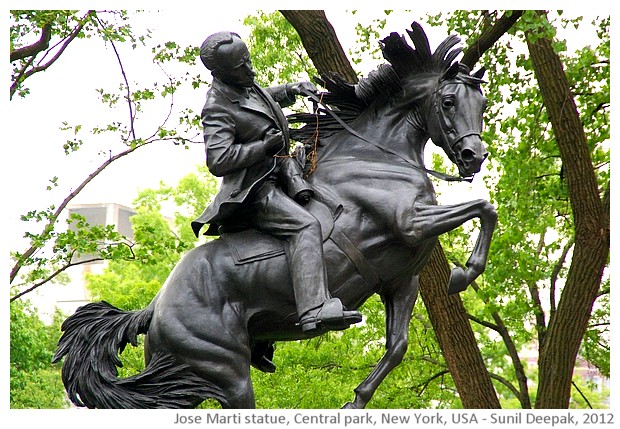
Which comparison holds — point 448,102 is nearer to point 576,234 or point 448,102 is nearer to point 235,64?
point 235,64

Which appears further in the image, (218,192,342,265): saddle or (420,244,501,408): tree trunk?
(420,244,501,408): tree trunk

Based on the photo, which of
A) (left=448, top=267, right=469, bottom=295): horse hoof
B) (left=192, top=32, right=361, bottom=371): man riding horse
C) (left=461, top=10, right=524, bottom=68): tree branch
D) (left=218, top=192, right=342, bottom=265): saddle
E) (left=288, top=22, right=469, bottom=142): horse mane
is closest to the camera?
(left=192, top=32, right=361, bottom=371): man riding horse

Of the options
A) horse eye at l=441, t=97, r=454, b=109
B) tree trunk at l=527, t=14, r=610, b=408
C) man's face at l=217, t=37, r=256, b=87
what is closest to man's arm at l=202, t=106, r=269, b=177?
man's face at l=217, t=37, r=256, b=87

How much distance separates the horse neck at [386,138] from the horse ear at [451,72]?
32 cm

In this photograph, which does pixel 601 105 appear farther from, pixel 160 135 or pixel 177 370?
pixel 177 370

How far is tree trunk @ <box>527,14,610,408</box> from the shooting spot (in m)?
10.4

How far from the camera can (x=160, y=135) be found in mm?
11742

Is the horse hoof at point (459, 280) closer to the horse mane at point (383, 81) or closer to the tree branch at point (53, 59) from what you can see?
the horse mane at point (383, 81)

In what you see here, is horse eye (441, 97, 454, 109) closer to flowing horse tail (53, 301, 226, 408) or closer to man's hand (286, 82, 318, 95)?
man's hand (286, 82, 318, 95)

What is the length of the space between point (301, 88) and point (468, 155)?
4.10 ft

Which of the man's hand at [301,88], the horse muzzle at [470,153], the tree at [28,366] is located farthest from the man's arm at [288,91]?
the tree at [28,366]

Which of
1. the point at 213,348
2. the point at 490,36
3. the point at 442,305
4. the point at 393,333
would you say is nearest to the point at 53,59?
the point at 490,36

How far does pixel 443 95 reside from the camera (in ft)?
17.5

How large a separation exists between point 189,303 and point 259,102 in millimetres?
1306
